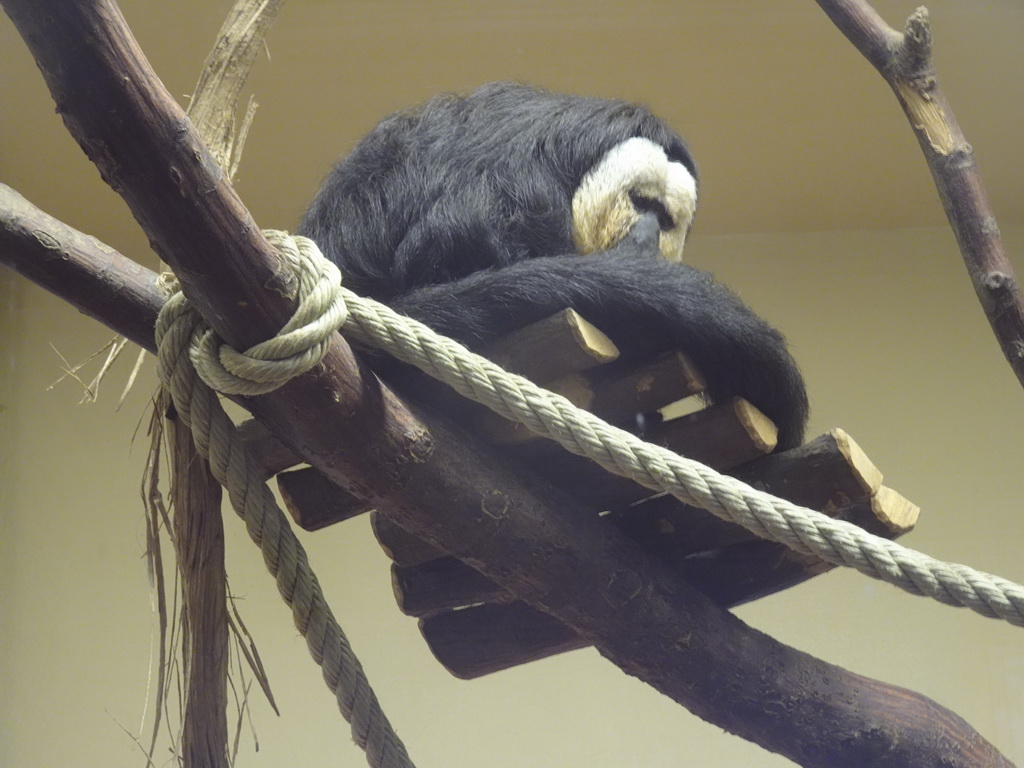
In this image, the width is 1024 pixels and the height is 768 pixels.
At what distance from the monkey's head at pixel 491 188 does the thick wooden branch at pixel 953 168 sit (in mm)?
314

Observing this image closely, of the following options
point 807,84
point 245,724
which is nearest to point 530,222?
point 807,84

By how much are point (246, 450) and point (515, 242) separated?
42 centimetres

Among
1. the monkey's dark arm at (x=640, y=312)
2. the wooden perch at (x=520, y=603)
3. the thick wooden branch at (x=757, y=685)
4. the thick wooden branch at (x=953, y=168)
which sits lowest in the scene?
the thick wooden branch at (x=757, y=685)

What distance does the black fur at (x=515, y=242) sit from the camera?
102cm

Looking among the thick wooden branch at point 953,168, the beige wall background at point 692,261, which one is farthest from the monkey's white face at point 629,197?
the beige wall background at point 692,261

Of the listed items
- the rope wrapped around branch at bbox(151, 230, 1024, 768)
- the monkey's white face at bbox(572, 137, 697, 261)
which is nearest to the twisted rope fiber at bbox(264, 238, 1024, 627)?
the rope wrapped around branch at bbox(151, 230, 1024, 768)

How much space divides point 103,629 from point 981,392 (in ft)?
7.33

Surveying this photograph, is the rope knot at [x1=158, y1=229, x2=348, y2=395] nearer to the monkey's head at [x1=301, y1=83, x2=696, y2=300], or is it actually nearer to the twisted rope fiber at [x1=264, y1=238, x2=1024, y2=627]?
the twisted rope fiber at [x1=264, y1=238, x2=1024, y2=627]

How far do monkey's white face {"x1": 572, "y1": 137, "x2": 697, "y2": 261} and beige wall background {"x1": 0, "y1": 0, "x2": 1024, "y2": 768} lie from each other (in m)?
0.96

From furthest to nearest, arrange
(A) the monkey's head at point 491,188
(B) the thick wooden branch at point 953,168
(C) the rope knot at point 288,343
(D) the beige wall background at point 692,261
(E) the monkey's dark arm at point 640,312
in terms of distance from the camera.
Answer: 1. (D) the beige wall background at point 692,261
2. (B) the thick wooden branch at point 953,168
3. (A) the monkey's head at point 491,188
4. (E) the monkey's dark arm at point 640,312
5. (C) the rope knot at point 288,343

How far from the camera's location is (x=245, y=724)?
2.33 metres

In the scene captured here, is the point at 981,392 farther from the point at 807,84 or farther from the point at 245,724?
the point at 245,724

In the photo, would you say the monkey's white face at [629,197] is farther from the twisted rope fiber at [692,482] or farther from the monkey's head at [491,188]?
the twisted rope fiber at [692,482]

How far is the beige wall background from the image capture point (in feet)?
7.29
